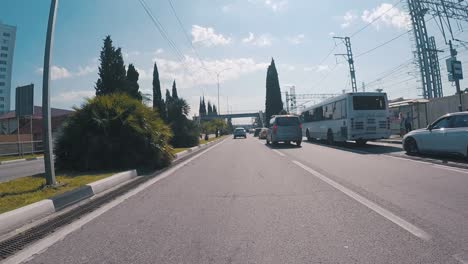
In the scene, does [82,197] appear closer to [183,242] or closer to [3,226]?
[3,226]

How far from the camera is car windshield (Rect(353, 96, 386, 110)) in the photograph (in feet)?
60.4

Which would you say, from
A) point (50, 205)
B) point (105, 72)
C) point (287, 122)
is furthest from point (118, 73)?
point (50, 205)

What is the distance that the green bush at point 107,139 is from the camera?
36.8 ft

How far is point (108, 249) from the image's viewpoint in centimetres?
392

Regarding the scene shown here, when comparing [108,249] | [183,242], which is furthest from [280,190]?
[108,249]

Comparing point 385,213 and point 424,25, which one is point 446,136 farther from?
point 424,25

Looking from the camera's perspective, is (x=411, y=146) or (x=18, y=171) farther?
(x=18, y=171)

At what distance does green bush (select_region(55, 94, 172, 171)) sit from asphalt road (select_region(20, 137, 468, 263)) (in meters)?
3.81

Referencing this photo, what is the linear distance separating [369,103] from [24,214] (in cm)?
1739

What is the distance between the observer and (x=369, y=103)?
61.0ft

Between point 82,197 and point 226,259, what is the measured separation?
4.85 m

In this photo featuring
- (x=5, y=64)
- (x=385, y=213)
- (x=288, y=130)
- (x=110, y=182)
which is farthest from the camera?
(x=5, y=64)

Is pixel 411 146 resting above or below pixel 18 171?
above

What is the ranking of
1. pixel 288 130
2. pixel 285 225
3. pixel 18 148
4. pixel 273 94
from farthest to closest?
pixel 273 94, pixel 18 148, pixel 288 130, pixel 285 225
